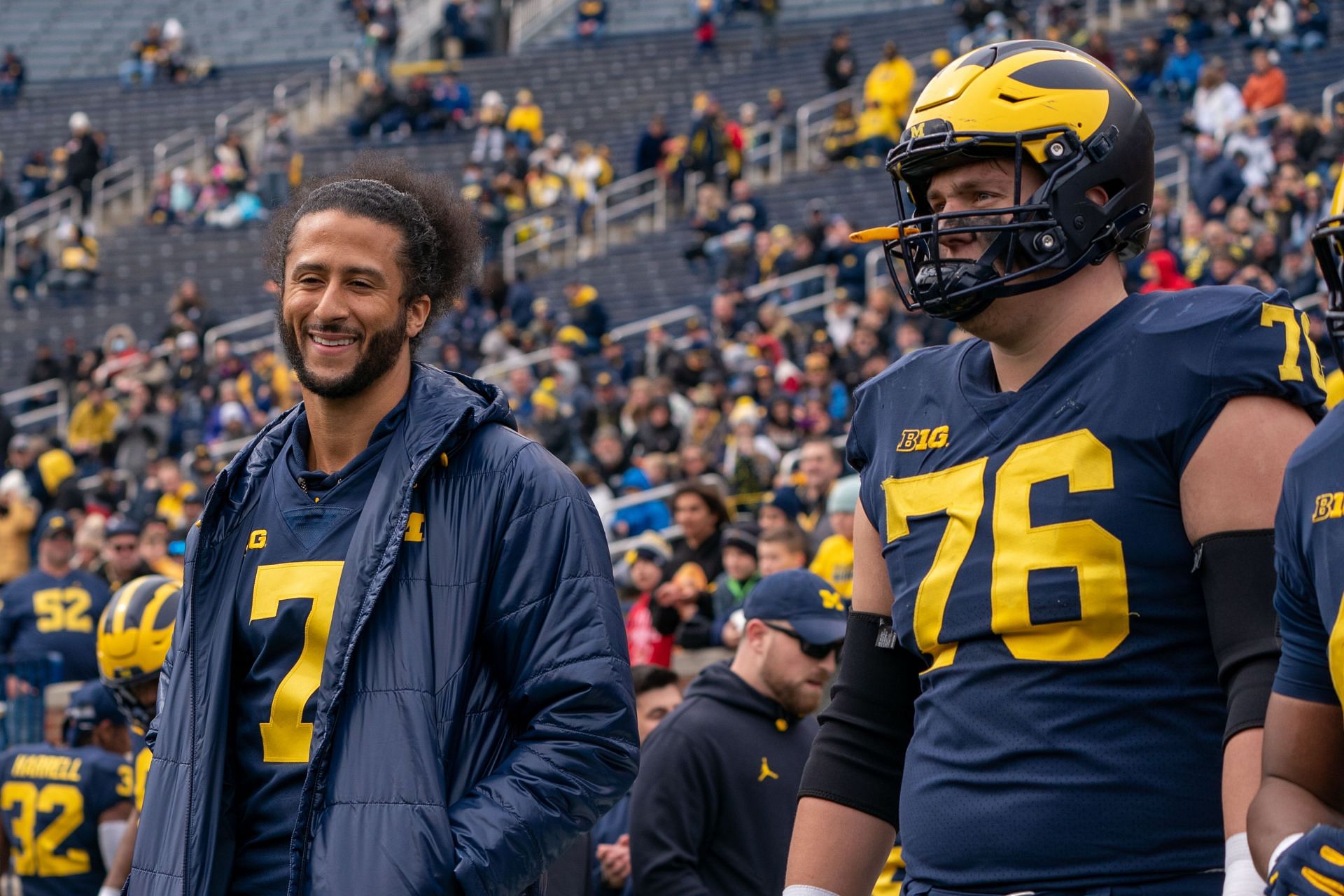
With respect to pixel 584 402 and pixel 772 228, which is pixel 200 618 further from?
pixel 772 228

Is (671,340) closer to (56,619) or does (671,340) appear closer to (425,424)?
(56,619)

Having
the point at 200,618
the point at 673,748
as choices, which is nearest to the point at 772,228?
the point at 673,748

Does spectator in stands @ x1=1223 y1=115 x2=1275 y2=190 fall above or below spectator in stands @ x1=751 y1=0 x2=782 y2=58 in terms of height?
below

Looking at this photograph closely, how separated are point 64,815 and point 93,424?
43.6 ft

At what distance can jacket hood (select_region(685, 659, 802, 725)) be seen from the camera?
5.32 metres

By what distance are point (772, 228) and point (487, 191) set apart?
186 inches

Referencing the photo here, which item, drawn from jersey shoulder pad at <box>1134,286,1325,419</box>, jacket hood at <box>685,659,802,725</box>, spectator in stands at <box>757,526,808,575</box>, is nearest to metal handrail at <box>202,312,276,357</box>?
spectator in stands at <box>757,526,808,575</box>

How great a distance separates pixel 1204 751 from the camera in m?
2.58

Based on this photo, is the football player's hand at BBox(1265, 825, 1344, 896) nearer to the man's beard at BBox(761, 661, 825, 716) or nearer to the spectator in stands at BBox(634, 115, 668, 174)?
the man's beard at BBox(761, 661, 825, 716)

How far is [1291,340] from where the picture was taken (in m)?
2.63

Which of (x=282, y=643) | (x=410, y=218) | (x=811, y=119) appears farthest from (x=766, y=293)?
(x=282, y=643)

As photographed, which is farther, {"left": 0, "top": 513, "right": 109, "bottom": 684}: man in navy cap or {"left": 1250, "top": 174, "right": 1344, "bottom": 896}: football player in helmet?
{"left": 0, "top": 513, "right": 109, "bottom": 684}: man in navy cap

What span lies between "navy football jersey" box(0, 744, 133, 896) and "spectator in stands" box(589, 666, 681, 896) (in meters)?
1.94

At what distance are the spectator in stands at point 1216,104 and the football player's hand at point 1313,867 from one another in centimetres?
1625
